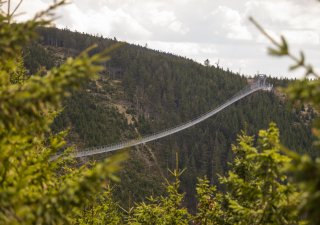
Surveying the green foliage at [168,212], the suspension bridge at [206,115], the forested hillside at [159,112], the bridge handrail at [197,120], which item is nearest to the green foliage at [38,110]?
the green foliage at [168,212]

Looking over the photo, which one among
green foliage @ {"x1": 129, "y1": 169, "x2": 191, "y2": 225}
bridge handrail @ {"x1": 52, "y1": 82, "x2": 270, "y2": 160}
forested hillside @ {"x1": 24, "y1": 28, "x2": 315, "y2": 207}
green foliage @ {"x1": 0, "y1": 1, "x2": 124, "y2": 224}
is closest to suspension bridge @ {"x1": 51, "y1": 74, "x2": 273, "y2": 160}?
bridge handrail @ {"x1": 52, "y1": 82, "x2": 270, "y2": 160}

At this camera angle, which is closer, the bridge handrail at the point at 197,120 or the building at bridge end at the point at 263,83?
the bridge handrail at the point at 197,120

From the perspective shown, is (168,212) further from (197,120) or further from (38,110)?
(197,120)

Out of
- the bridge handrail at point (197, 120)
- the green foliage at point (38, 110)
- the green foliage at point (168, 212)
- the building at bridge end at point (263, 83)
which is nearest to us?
the green foliage at point (38, 110)

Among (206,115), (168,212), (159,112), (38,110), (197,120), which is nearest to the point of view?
(38,110)

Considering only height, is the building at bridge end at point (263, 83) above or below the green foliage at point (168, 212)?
above

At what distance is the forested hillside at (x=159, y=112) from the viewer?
3812 inches

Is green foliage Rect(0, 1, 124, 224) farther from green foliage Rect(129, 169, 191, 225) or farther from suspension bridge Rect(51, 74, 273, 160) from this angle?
suspension bridge Rect(51, 74, 273, 160)

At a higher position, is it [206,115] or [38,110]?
[38,110]

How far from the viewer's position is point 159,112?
127m

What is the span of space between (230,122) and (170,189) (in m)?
106

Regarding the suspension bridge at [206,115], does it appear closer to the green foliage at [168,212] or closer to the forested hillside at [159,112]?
the forested hillside at [159,112]

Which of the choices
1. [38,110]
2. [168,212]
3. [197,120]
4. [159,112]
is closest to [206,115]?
[197,120]

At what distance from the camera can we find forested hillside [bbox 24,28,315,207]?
96.8 metres
